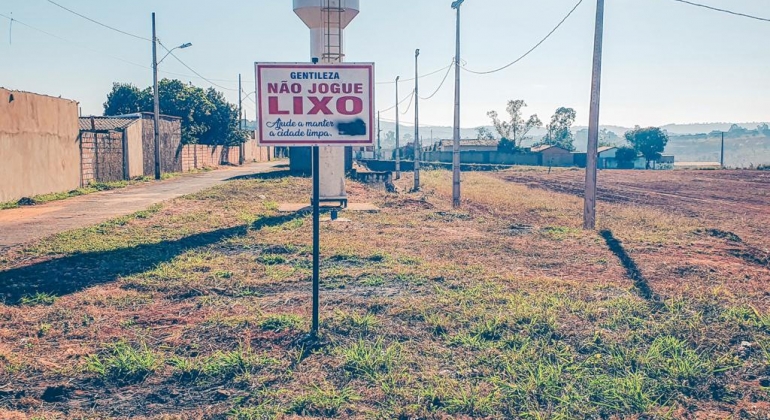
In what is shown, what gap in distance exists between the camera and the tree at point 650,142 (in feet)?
264

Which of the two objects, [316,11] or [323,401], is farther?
[316,11]

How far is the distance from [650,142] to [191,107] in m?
60.5

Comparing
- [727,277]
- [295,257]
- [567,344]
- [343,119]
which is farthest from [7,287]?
[727,277]

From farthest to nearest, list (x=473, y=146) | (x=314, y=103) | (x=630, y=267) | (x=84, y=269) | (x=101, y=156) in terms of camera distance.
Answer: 1. (x=473, y=146)
2. (x=101, y=156)
3. (x=630, y=267)
4. (x=84, y=269)
5. (x=314, y=103)

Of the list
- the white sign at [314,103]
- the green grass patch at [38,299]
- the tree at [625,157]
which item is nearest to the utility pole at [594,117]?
the white sign at [314,103]

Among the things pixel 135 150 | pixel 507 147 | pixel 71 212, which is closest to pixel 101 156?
pixel 135 150

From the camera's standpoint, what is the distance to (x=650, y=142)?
81.3 metres

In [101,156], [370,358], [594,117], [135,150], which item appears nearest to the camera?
[370,358]

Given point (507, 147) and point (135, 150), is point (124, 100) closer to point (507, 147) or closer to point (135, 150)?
point (135, 150)

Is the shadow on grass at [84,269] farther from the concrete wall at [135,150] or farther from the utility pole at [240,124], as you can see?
the utility pole at [240,124]

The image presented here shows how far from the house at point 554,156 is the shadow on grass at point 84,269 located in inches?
2870

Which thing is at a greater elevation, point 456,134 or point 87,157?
point 456,134

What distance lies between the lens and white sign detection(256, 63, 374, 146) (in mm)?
5711

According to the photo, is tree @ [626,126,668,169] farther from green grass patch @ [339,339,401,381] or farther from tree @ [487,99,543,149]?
green grass patch @ [339,339,401,381]
